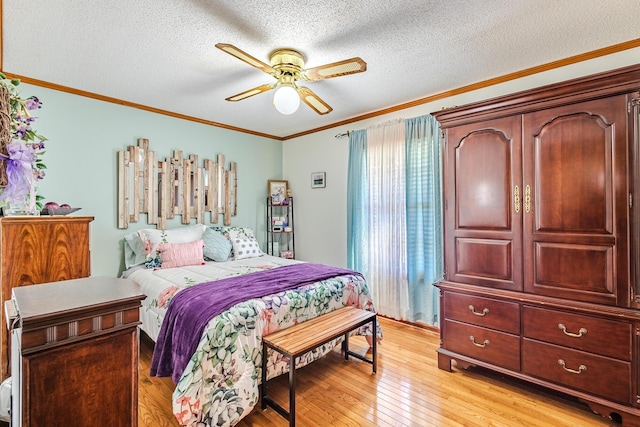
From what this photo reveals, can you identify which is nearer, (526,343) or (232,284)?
(526,343)

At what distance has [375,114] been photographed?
3756 millimetres

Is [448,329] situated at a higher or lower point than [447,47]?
lower

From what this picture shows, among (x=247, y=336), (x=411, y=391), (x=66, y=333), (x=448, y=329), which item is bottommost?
(x=411, y=391)

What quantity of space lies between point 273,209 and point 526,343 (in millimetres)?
3657

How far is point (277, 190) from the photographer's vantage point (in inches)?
189

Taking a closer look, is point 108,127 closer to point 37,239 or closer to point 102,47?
point 102,47

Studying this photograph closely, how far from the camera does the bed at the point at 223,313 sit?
5.75ft

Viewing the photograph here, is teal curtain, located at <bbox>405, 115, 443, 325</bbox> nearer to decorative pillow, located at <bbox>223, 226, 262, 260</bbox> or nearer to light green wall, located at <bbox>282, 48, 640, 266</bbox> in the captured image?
light green wall, located at <bbox>282, 48, 640, 266</bbox>

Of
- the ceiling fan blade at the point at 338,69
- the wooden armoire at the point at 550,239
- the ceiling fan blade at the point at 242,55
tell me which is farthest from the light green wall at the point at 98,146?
the wooden armoire at the point at 550,239

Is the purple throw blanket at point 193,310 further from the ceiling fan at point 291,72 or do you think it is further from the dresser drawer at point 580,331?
the dresser drawer at point 580,331

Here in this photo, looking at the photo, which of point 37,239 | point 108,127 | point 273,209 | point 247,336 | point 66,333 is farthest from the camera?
point 273,209

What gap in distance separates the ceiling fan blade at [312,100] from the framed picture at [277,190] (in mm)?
2161

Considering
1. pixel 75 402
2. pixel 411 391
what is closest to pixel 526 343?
pixel 411 391

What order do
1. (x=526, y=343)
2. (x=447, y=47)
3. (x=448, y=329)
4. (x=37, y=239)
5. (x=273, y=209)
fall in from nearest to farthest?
(x=37, y=239) < (x=526, y=343) < (x=447, y=47) < (x=448, y=329) < (x=273, y=209)
